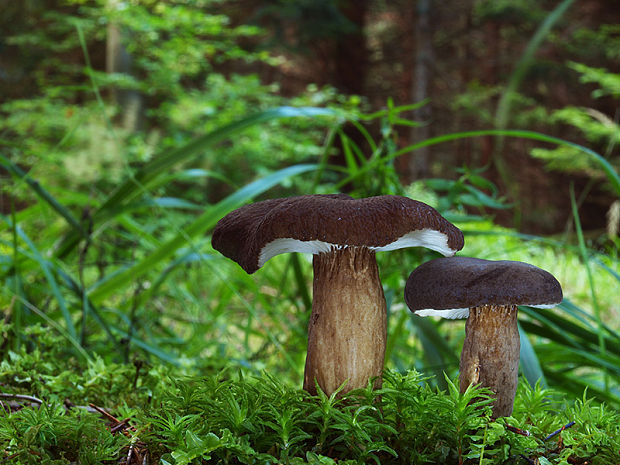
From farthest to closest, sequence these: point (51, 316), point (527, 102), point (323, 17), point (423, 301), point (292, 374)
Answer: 1. point (527, 102)
2. point (323, 17)
3. point (292, 374)
4. point (51, 316)
5. point (423, 301)

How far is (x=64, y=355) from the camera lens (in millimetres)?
1918

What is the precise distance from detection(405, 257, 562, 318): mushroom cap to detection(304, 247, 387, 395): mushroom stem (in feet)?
0.45

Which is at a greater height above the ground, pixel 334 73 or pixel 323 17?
pixel 323 17

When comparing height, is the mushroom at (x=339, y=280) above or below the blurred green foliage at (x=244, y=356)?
above

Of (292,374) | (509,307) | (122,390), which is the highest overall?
(509,307)

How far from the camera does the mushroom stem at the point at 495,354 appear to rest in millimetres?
1154

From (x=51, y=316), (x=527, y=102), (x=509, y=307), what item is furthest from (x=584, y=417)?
(x=527, y=102)

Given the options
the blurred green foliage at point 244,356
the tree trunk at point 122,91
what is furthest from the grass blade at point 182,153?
the tree trunk at point 122,91

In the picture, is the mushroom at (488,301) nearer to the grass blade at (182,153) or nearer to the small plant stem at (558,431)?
the small plant stem at (558,431)

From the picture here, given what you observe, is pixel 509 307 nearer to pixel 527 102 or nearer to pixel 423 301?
pixel 423 301

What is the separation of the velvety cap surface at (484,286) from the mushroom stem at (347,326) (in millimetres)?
142

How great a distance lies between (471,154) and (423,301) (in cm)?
1090

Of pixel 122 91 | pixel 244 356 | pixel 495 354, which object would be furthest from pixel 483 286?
pixel 122 91

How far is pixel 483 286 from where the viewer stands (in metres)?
1.04
